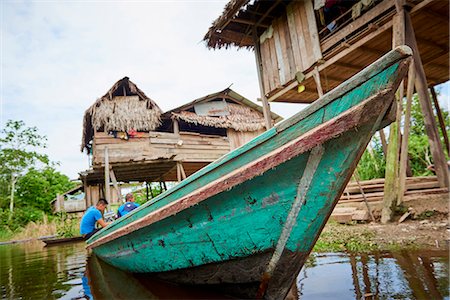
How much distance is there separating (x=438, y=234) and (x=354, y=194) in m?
2.76

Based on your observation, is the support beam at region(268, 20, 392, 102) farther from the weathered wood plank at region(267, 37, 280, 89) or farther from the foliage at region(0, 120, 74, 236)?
the foliage at region(0, 120, 74, 236)

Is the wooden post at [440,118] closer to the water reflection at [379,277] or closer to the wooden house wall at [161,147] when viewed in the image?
the water reflection at [379,277]

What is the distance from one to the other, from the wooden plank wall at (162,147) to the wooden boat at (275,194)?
27.4 feet

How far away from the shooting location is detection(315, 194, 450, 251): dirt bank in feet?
10.1

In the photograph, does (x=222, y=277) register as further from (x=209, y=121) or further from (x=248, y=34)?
(x=209, y=121)

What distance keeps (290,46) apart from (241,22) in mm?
1367

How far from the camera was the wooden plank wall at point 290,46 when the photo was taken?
618cm

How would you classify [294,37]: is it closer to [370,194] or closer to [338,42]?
[338,42]

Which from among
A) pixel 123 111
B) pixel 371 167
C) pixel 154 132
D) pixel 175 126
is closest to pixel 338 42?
pixel 371 167

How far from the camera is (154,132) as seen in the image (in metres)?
11.4

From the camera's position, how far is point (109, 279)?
3881 mm

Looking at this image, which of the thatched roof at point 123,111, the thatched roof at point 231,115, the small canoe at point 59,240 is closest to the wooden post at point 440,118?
the thatched roof at point 231,115

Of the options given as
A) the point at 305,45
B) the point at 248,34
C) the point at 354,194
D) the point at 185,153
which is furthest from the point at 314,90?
the point at 185,153

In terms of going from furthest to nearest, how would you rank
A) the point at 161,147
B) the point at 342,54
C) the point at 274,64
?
the point at 161,147 < the point at 274,64 < the point at 342,54
